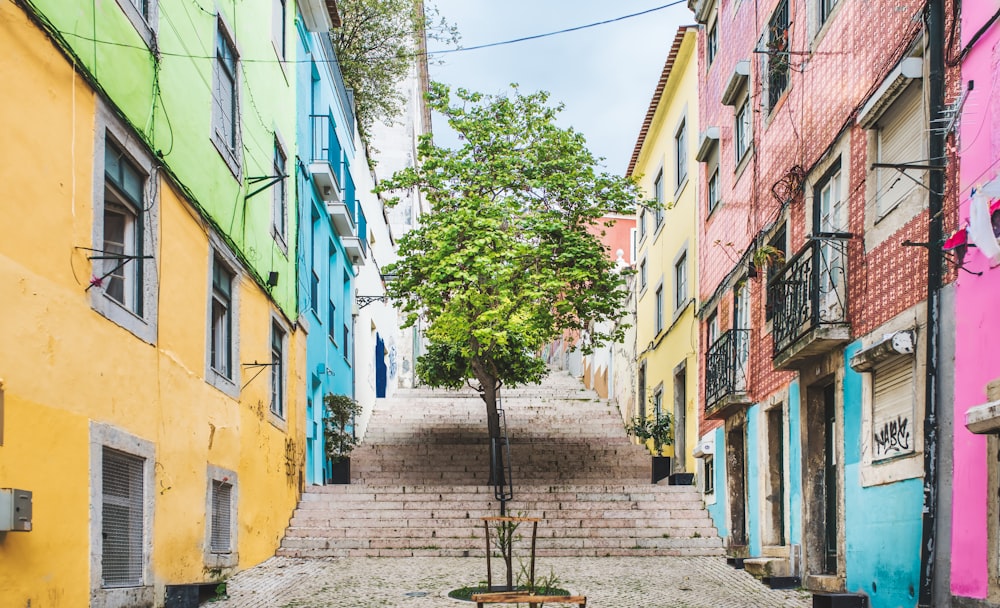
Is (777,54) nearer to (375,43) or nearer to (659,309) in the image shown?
(659,309)

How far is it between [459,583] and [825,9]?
23.5ft

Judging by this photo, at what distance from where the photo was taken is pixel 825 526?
38.1ft

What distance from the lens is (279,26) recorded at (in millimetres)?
15711

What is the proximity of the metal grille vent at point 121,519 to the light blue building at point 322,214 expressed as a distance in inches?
313

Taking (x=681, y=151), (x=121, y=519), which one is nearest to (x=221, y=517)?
(x=121, y=519)

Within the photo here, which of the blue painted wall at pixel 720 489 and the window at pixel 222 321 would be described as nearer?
the window at pixel 222 321

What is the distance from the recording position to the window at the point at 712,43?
17359 mm

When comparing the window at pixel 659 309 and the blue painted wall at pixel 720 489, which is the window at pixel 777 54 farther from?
the window at pixel 659 309

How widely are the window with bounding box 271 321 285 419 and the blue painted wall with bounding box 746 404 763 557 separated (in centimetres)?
617

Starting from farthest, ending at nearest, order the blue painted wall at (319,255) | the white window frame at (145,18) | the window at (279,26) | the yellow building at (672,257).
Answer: the yellow building at (672,257) → the blue painted wall at (319,255) → the window at (279,26) → the white window frame at (145,18)

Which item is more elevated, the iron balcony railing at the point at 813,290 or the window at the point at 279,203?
the window at the point at 279,203

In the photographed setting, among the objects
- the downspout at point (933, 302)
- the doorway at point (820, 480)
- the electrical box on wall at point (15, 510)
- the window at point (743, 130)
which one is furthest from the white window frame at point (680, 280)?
the electrical box on wall at point (15, 510)

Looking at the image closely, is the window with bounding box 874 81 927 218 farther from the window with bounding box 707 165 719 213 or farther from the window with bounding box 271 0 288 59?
the window with bounding box 271 0 288 59

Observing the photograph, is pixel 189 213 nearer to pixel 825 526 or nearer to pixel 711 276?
pixel 825 526
